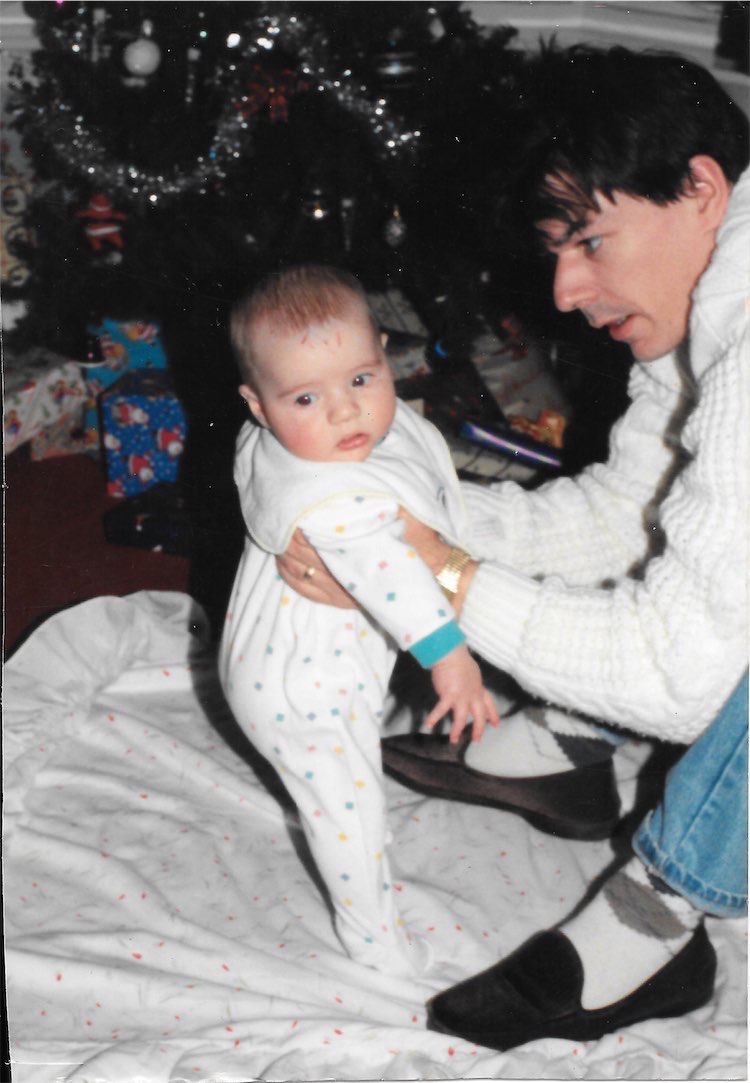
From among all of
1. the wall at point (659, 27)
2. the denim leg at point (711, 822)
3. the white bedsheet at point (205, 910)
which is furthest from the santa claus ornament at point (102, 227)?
the denim leg at point (711, 822)

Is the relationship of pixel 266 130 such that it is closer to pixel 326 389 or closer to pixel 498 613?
pixel 326 389

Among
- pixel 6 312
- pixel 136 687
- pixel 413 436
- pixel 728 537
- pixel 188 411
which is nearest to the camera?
pixel 728 537

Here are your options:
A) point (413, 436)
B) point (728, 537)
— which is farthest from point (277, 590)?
point (728, 537)

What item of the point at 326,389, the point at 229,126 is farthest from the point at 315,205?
the point at 326,389

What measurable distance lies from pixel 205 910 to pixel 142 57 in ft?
4.30

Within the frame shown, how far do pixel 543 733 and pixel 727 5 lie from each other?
102 centimetres

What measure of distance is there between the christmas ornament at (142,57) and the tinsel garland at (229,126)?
12cm

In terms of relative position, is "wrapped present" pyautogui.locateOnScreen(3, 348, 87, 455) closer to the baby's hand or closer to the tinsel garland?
the tinsel garland

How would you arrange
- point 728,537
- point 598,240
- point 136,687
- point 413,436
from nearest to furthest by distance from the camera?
point 728,537 → point 598,240 → point 413,436 → point 136,687

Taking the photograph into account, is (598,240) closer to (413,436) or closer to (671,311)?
(671,311)

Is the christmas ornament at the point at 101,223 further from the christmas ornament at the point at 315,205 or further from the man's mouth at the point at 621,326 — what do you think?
the man's mouth at the point at 621,326

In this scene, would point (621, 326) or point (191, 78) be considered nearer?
point (621, 326)

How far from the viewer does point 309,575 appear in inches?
37.8

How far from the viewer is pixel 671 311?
3.24 ft
